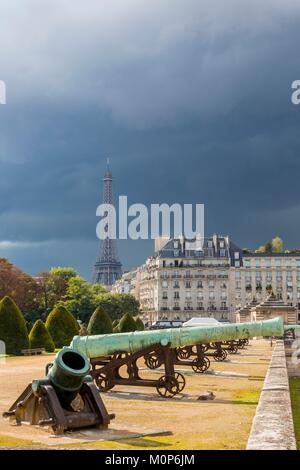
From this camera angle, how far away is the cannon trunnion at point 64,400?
13273 mm

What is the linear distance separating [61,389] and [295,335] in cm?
4823

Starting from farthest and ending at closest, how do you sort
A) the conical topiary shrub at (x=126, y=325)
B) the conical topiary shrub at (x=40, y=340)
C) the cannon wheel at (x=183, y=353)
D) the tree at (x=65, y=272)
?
the tree at (x=65, y=272) < the conical topiary shrub at (x=126, y=325) < the conical topiary shrub at (x=40, y=340) < the cannon wheel at (x=183, y=353)

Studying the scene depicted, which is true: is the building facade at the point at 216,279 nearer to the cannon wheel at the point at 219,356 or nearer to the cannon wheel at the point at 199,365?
the cannon wheel at the point at 219,356

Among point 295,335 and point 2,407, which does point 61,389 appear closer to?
point 2,407

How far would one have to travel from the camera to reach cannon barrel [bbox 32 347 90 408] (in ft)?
44.0

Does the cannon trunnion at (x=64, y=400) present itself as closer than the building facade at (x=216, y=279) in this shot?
Yes

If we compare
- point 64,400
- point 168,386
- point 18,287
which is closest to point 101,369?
point 168,386

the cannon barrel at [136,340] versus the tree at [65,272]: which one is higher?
the tree at [65,272]

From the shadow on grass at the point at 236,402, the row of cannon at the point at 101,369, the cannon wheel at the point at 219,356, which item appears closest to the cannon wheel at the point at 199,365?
the row of cannon at the point at 101,369

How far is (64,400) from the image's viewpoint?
13.8 m

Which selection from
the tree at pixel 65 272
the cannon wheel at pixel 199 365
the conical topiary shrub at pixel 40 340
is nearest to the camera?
the cannon wheel at pixel 199 365

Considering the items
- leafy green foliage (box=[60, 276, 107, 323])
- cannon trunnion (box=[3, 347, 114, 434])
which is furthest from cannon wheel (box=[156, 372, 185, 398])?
leafy green foliage (box=[60, 276, 107, 323])

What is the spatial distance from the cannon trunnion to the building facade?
5262 inches
